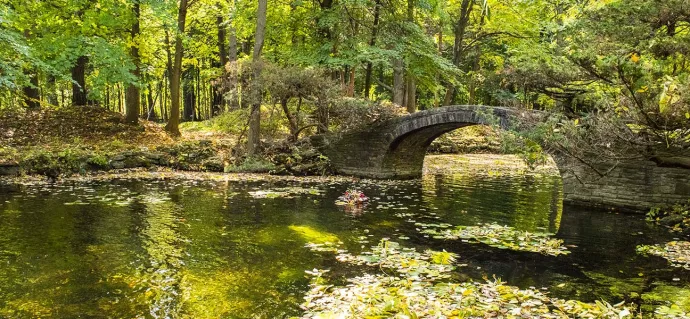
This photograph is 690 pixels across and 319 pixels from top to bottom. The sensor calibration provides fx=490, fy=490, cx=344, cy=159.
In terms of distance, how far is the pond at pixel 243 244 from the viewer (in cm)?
652

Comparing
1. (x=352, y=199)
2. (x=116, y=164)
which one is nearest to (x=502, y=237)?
(x=352, y=199)

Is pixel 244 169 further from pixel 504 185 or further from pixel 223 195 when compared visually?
pixel 504 185

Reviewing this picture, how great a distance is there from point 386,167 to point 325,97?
3.73 m

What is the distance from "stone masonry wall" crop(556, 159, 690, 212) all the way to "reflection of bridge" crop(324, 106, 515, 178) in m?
4.31

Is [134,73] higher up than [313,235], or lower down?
higher up

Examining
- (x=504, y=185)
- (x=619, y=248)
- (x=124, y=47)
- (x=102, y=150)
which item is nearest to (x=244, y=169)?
(x=102, y=150)

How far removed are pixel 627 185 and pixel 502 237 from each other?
5624 mm

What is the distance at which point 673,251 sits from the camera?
9.30 m

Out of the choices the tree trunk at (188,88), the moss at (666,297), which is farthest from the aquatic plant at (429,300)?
the tree trunk at (188,88)

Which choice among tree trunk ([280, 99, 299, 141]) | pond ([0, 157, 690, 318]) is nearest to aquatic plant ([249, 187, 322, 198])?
pond ([0, 157, 690, 318])

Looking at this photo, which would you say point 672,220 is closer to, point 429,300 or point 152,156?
point 429,300

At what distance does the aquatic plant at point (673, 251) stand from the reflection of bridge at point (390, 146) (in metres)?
8.29

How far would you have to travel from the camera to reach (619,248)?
31.7ft

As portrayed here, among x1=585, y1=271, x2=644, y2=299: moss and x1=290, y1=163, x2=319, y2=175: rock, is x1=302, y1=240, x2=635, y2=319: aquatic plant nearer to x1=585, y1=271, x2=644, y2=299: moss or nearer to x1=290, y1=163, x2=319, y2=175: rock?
x1=585, y1=271, x2=644, y2=299: moss
